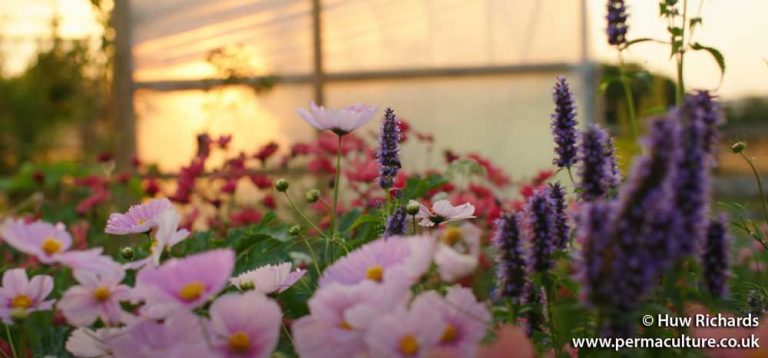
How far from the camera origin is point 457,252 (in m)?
0.57

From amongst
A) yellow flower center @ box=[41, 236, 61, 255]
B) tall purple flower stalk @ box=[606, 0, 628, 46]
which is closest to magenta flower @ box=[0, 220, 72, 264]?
yellow flower center @ box=[41, 236, 61, 255]

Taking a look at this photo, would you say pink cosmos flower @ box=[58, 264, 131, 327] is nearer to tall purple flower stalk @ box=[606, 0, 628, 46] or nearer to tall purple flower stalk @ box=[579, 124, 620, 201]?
tall purple flower stalk @ box=[579, 124, 620, 201]

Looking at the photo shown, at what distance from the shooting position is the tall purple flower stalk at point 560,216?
2.24 feet

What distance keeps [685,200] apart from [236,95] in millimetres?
4256

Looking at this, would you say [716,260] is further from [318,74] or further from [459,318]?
[318,74]

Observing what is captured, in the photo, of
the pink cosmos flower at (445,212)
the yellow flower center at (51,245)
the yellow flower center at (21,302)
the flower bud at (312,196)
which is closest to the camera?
the yellow flower center at (51,245)

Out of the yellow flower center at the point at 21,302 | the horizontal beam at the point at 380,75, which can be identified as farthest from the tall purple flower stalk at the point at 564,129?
the horizontal beam at the point at 380,75

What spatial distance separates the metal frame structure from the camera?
173 inches

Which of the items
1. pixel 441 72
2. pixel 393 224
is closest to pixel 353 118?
pixel 393 224

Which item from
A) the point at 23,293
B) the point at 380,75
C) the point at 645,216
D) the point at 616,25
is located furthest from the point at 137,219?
the point at 380,75

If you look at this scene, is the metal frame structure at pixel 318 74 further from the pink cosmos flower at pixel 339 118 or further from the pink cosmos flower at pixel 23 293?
the pink cosmos flower at pixel 23 293

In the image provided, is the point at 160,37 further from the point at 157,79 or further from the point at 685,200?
the point at 685,200

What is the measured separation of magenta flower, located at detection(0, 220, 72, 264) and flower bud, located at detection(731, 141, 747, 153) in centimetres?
82

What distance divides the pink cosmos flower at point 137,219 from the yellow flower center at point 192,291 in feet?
0.68
